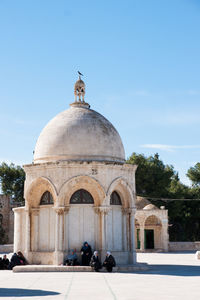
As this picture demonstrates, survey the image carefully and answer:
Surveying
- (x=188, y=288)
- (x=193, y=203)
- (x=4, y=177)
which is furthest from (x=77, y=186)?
(x=4, y=177)

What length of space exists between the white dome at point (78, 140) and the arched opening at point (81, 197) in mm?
1501

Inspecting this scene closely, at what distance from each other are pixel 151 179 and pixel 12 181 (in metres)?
17.8

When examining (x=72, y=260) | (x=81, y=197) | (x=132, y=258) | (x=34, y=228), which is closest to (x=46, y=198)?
(x=34, y=228)

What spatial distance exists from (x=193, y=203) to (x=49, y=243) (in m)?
33.2

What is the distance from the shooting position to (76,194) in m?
18.7

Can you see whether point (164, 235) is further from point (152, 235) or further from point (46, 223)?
point (46, 223)

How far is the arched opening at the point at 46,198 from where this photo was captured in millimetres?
19158

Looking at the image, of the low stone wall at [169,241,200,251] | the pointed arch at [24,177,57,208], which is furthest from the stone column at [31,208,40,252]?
the low stone wall at [169,241,200,251]

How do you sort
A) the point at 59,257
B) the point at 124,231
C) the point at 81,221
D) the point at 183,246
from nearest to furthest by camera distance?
the point at 59,257 → the point at 81,221 → the point at 124,231 → the point at 183,246

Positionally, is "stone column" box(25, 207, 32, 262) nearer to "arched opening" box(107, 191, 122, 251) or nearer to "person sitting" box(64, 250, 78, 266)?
"person sitting" box(64, 250, 78, 266)

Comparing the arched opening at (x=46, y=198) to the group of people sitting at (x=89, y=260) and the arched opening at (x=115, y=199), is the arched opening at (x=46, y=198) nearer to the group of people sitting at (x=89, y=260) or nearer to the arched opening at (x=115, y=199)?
the group of people sitting at (x=89, y=260)

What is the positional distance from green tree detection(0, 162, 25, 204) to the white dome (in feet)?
111

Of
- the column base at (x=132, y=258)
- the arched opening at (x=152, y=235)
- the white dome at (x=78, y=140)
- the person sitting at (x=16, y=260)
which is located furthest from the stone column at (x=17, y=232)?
the arched opening at (x=152, y=235)

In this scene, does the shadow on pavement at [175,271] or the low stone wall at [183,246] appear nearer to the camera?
the shadow on pavement at [175,271]
